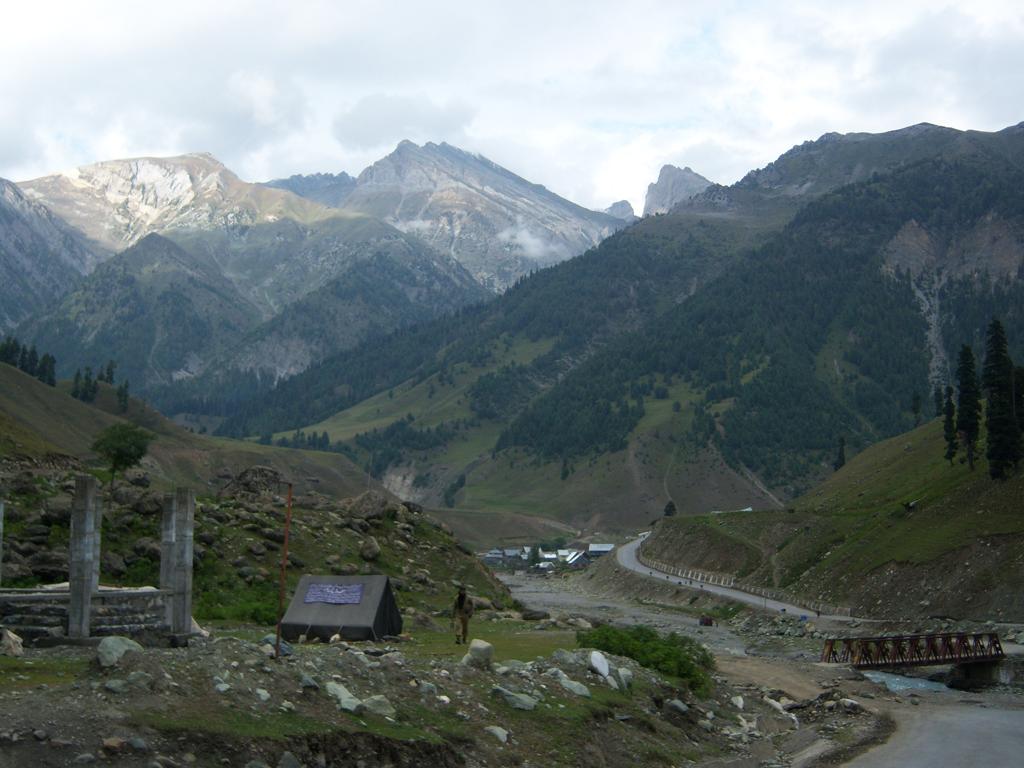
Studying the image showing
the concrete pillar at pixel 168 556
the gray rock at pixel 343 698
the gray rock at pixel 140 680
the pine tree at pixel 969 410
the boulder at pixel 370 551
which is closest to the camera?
the gray rock at pixel 140 680

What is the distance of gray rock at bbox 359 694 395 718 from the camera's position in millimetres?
24938

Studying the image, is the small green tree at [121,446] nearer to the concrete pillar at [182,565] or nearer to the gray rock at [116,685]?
the concrete pillar at [182,565]

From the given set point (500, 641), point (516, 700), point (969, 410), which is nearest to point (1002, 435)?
point (969, 410)

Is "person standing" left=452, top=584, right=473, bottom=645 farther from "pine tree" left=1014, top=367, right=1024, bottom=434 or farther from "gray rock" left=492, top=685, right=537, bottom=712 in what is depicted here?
"pine tree" left=1014, top=367, right=1024, bottom=434

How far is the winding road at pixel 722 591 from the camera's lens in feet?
299

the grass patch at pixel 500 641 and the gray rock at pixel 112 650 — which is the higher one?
the gray rock at pixel 112 650

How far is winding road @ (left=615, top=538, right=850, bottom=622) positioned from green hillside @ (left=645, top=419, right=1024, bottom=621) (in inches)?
104

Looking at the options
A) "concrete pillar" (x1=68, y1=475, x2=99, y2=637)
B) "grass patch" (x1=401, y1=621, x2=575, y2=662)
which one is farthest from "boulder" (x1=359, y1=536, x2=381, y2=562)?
"concrete pillar" (x1=68, y1=475, x2=99, y2=637)

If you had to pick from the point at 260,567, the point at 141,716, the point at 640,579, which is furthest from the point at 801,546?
the point at 141,716

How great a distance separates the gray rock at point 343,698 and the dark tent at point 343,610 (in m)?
15.8

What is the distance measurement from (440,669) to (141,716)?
10639 mm

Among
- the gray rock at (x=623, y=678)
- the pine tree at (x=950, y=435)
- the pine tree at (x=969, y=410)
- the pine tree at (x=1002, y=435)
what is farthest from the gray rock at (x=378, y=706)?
the pine tree at (x=950, y=435)

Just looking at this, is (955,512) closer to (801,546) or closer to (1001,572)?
(1001,572)

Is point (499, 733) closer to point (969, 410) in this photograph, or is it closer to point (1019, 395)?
point (1019, 395)
